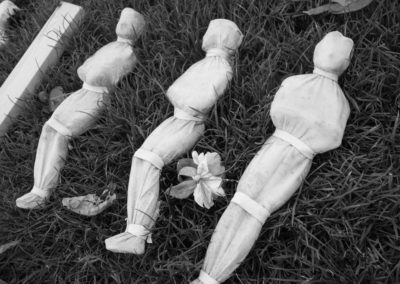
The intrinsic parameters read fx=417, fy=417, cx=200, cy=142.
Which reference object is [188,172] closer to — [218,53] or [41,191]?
[218,53]

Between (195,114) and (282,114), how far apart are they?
33 cm

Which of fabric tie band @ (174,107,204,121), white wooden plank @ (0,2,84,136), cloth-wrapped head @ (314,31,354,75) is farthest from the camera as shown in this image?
white wooden plank @ (0,2,84,136)

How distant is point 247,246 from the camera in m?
1.35

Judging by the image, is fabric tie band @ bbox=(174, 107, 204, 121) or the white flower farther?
fabric tie band @ bbox=(174, 107, 204, 121)

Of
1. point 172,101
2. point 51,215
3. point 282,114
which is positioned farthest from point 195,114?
point 51,215

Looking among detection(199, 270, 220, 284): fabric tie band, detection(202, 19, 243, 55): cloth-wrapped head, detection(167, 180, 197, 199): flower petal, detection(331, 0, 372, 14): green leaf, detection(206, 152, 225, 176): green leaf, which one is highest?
detection(202, 19, 243, 55): cloth-wrapped head

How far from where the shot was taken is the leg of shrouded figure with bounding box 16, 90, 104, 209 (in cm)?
169

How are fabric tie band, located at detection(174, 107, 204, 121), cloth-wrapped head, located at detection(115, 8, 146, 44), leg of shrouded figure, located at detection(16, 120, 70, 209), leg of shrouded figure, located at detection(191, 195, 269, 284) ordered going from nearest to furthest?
leg of shrouded figure, located at detection(191, 195, 269, 284)
fabric tie band, located at detection(174, 107, 204, 121)
leg of shrouded figure, located at detection(16, 120, 70, 209)
cloth-wrapped head, located at detection(115, 8, 146, 44)

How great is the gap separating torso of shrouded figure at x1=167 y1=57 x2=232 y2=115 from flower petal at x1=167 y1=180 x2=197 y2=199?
0.27m

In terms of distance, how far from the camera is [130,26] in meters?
1.84

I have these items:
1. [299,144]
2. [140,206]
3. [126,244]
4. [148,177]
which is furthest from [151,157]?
[299,144]

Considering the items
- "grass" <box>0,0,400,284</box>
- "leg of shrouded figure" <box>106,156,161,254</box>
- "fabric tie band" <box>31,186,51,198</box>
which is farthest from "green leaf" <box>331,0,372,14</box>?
"fabric tie band" <box>31,186,51,198</box>

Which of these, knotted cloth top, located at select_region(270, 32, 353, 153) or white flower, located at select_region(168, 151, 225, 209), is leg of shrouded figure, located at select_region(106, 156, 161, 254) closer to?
white flower, located at select_region(168, 151, 225, 209)

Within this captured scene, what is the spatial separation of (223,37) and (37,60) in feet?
3.19
